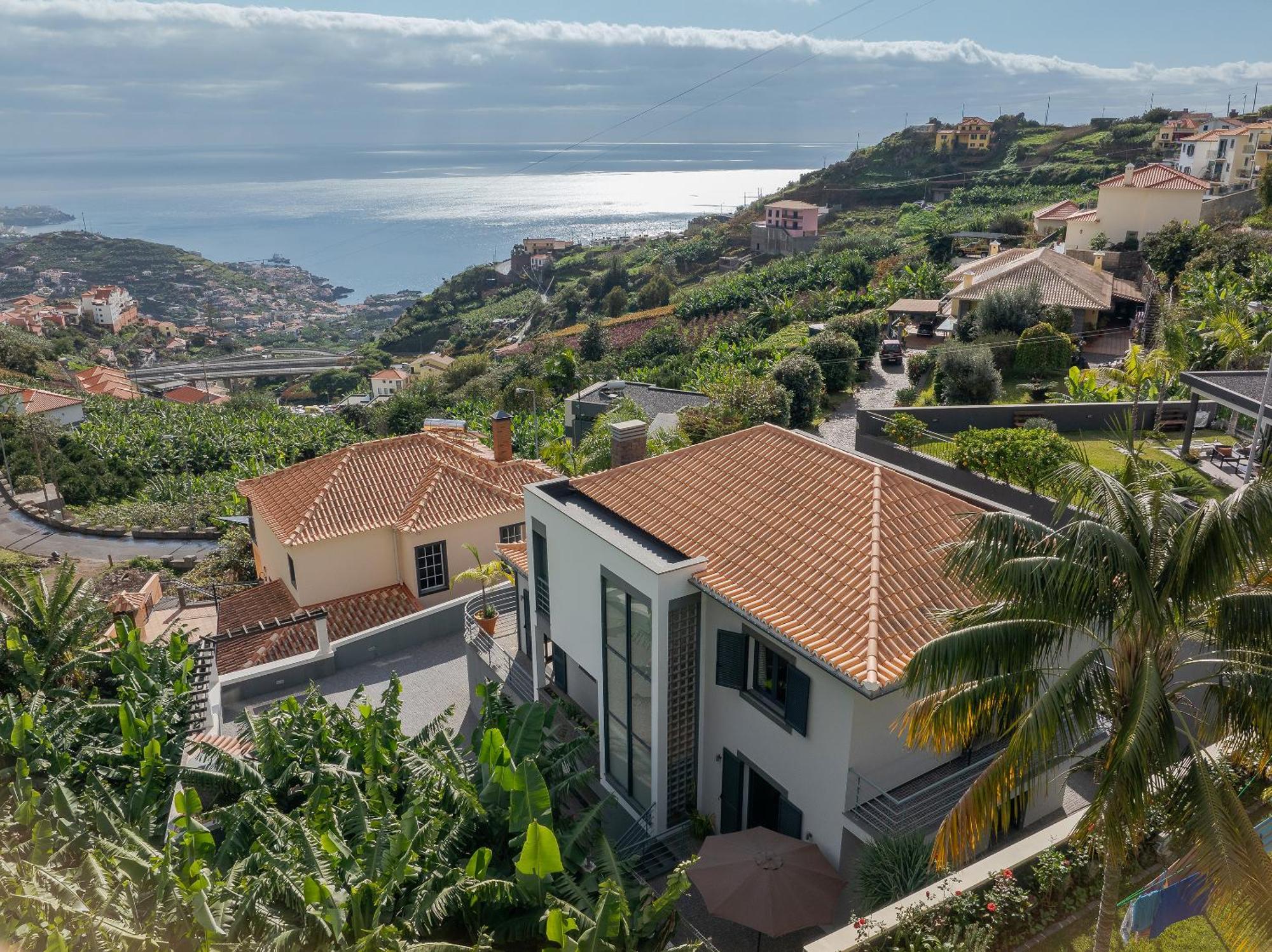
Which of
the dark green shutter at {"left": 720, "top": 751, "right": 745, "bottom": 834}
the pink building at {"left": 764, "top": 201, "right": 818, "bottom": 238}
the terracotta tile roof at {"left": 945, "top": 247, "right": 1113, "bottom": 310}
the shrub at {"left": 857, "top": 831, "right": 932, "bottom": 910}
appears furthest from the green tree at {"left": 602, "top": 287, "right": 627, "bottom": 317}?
the shrub at {"left": 857, "top": 831, "right": 932, "bottom": 910}

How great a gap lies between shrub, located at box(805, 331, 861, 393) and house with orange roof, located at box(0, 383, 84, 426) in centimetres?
6384

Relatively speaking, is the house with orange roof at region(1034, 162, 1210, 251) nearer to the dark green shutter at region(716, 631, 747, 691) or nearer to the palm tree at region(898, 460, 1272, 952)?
the dark green shutter at region(716, 631, 747, 691)

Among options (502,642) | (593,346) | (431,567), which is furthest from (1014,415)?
(593,346)

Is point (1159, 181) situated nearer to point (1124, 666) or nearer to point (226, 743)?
point (1124, 666)

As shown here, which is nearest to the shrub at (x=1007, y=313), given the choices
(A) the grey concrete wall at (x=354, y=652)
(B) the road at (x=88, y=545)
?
(A) the grey concrete wall at (x=354, y=652)

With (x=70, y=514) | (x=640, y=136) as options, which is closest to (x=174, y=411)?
(x=70, y=514)

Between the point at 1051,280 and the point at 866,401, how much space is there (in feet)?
45.6

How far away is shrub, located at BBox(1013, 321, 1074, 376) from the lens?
40906 mm

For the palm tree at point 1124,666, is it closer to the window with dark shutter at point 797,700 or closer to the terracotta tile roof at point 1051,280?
the window with dark shutter at point 797,700

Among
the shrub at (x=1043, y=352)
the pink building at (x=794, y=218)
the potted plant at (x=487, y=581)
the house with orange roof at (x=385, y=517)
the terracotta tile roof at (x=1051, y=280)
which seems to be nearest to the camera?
the potted plant at (x=487, y=581)

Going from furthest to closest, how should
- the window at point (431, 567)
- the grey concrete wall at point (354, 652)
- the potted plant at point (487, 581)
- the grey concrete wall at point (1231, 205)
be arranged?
the grey concrete wall at point (1231, 205) < the window at point (431, 567) < the potted plant at point (487, 581) < the grey concrete wall at point (354, 652)

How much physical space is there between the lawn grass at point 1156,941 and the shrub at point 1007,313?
37.0 metres

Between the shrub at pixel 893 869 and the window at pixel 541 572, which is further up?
the window at pixel 541 572

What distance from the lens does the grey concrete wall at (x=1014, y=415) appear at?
30.0m
